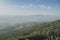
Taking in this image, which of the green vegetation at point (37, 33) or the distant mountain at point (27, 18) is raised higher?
the distant mountain at point (27, 18)

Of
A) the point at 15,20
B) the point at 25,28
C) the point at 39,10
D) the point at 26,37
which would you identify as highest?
the point at 39,10

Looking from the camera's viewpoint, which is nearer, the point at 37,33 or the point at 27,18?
the point at 37,33

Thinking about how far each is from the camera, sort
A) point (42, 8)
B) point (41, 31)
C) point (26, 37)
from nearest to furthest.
Answer: point (26, 37) → point (41, 31) → point (42, 8)

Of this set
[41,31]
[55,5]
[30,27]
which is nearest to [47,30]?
[41,31]

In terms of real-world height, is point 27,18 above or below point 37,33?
above

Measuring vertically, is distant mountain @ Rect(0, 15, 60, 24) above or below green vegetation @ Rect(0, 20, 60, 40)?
above

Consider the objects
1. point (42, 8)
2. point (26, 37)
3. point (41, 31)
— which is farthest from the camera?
point (42, 8)

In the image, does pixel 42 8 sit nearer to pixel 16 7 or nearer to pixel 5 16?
pixel 16 7

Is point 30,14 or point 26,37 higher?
point 30,14
